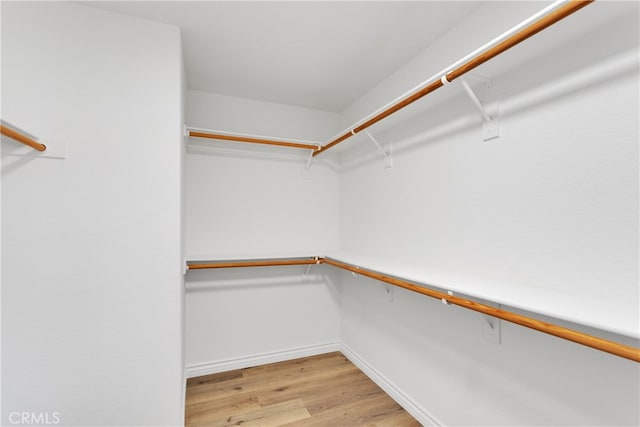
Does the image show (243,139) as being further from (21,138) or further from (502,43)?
(502,43)

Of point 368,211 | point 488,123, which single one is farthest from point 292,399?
point 488,123

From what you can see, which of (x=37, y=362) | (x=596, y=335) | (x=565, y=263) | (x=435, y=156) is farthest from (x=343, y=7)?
(x=37, y=362)

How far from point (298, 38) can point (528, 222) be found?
1.49 metres

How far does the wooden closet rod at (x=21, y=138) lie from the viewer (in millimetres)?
1087

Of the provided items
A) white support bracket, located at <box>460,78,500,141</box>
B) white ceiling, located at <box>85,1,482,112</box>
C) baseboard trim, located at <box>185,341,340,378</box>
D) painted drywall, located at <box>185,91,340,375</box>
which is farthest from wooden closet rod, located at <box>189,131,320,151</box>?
baseboard trim, located at <box>185,341,340,378</box>

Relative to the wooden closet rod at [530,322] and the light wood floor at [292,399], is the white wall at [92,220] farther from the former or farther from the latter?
the wooden closet rod at [530,322]

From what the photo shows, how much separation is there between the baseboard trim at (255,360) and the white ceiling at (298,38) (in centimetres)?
215

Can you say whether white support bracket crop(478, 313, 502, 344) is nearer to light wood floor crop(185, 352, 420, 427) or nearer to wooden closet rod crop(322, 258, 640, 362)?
wooden closet rod crop(322, 258, 640, 362)

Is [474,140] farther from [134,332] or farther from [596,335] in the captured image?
[134,332]

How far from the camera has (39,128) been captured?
1.40m

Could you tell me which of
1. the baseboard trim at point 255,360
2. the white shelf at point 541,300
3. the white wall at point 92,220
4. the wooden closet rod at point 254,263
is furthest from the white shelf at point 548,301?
the baseboard trim at point 255,360

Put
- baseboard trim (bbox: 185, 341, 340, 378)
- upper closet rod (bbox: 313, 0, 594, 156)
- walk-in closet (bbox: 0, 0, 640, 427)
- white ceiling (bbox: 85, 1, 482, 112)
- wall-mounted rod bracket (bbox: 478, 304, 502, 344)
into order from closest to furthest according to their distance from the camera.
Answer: upper closet rod (bbox: 313, 0, 594, 156) → walk-in closet (bbox: 0, 0, 640, 427) → wall-mounted rod bracket (bbox: 478, 304, 502, 344) → white ceiling (bbox: 85, 1, 482, 112) → baseboard trim (bbox: 185, 341, 340, 378)

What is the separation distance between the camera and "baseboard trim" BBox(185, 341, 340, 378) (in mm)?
2303

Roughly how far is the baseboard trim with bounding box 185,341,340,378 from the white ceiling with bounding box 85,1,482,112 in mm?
2145
